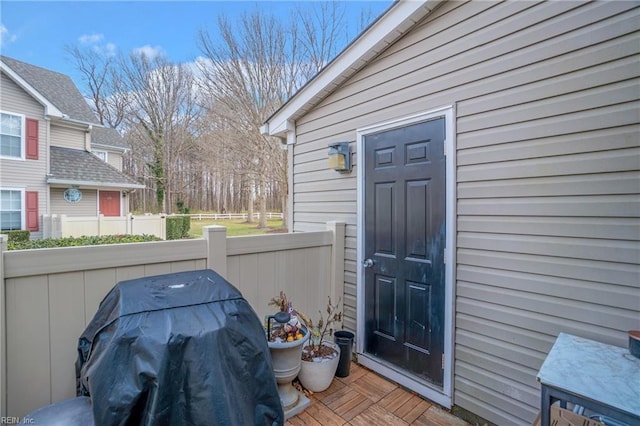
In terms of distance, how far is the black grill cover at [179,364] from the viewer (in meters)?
1.02

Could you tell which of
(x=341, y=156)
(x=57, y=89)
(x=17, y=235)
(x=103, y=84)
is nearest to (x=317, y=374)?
(x=341, y=156)

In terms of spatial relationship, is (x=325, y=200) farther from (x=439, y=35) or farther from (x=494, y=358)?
(x=494, y=358)

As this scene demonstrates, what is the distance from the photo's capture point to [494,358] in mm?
2010

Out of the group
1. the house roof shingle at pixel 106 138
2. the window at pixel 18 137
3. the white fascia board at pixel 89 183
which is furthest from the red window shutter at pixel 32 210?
the house roof shingle at pixel 106 138

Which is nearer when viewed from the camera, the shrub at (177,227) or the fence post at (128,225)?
the fence post at (128,225)

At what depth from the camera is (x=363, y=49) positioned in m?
2.74

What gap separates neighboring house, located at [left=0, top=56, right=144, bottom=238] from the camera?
8219mm

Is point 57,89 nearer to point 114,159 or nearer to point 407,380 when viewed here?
point 114,159

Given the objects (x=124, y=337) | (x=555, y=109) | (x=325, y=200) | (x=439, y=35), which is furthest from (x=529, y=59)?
(x=124, y=337)

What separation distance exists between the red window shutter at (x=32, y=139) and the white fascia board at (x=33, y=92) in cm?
49

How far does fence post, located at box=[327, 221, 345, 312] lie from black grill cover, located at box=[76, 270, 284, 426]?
1.74 m

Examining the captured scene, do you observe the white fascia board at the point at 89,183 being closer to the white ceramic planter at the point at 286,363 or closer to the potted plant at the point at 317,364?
the potted plant at the point at 317,364

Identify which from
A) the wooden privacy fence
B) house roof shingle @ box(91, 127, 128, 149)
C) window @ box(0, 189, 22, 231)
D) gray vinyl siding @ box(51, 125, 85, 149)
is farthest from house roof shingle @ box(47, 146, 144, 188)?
the wooden privacy fence

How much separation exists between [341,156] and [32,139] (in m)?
10.4
